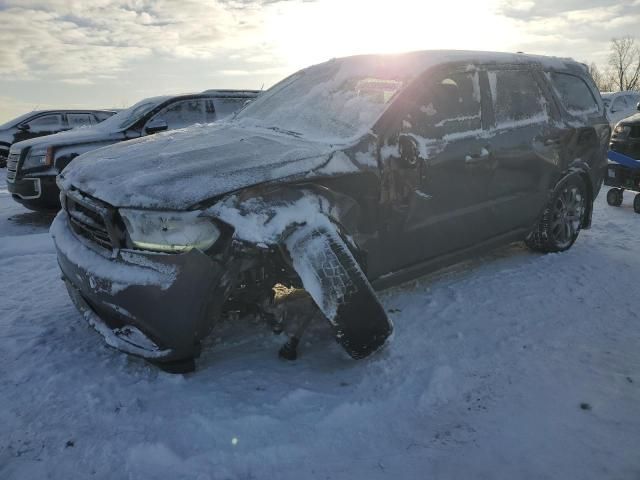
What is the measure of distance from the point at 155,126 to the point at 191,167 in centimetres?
470

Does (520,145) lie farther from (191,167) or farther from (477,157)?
(191,167)

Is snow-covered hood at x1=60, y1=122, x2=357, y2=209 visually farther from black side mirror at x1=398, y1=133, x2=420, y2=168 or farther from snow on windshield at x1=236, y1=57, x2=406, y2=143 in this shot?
black side mirror at x1=398, y1=133, x2=420, y2=168

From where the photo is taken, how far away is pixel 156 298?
2180 mm

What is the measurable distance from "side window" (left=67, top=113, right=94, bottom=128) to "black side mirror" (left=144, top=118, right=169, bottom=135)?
7.20 meters

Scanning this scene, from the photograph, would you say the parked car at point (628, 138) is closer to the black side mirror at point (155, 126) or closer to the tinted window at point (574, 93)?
the tinted window at point (574, 93)

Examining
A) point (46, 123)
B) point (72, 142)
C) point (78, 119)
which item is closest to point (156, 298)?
point (72, 142)

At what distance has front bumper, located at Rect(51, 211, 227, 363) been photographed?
2.15m

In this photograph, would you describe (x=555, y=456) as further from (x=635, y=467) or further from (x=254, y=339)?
(x=254, y=339)

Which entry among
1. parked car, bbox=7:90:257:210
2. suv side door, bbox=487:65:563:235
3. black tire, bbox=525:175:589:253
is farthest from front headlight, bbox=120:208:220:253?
parked car, bbox=7:90:257:210

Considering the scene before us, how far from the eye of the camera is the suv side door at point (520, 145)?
142 inches

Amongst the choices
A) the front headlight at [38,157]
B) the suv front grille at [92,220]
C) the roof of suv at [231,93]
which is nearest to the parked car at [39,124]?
the roof of suv at [231,93]

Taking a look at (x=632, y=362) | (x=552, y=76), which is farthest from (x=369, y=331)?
(x=552, y=76)

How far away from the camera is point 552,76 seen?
14.1ft

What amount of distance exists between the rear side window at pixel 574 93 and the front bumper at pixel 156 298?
11.9ft
